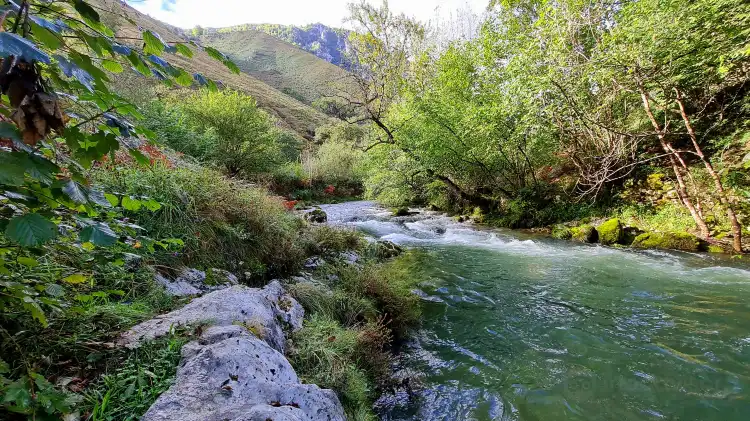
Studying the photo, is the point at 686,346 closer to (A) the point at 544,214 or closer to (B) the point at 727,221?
(B) the point at 727,221

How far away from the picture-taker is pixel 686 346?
4391 mm

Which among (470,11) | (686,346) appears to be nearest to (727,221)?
(686,346)

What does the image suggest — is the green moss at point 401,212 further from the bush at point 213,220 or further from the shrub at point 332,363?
the shrub at point 332,363

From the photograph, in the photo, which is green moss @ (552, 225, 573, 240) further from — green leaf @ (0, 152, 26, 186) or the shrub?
green leaf @ (0, 152, 26, 186)

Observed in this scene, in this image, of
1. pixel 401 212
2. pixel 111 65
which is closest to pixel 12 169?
pixel 111 65

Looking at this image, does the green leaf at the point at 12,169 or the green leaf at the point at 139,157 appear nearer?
the green leaf at the point at 12,169

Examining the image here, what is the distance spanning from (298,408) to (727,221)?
488 inches

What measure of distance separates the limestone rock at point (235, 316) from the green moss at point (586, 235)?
1016 centimetres

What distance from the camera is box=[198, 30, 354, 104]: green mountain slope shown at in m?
100

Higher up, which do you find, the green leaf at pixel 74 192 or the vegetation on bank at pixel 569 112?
the vegetation on bank at pixel 569 112

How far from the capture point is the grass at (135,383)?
5.71 feet

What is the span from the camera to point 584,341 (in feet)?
15.4

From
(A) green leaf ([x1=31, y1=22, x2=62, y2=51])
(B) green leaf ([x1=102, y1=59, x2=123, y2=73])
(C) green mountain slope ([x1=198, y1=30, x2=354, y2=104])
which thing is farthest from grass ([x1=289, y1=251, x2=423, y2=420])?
(C) green mountain slope ([x1=198, y1=30, x2=354, y2=104])

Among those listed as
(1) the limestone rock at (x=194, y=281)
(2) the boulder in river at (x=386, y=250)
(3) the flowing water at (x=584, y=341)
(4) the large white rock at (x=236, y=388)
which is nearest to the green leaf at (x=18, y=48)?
(4) the large white rock at (x=236, y=388)
